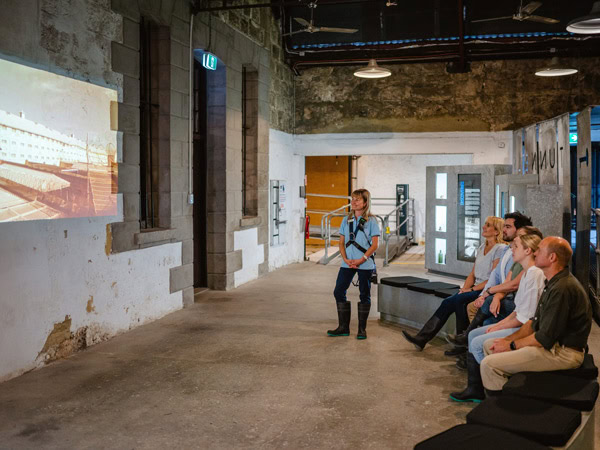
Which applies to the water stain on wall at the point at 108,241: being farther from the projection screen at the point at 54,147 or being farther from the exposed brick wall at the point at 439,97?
the exposed brick wall at the point at 439,97

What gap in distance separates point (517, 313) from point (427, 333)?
1692mm

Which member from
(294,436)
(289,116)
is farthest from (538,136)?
(294,436)

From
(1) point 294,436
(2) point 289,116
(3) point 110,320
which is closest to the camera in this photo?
(1) point 294,436

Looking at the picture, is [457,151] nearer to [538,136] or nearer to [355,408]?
[538,136]

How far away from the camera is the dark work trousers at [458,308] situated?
19.6 ft

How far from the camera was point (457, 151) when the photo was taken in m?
12.6

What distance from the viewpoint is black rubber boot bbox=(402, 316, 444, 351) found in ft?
20.0

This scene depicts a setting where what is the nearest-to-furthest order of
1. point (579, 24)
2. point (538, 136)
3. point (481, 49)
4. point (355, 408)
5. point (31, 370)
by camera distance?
1. point (355, 408)
2. point (31, 370)
3. point (579, 24)
4. point (538, 136)
5. point (481, 49)

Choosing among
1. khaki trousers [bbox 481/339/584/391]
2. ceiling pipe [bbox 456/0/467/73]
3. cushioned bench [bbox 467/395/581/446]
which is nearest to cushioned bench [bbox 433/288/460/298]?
khaki trousers [bbox 481/339/584/391]

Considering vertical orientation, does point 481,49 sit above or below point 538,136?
above

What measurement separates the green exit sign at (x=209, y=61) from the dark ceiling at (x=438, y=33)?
2682 mm

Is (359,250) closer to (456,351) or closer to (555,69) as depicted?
(456,351)

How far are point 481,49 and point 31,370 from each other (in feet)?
31.2

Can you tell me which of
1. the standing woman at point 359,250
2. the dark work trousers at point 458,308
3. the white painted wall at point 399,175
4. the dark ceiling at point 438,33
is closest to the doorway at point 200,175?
the dark ceiling at point 438,33
